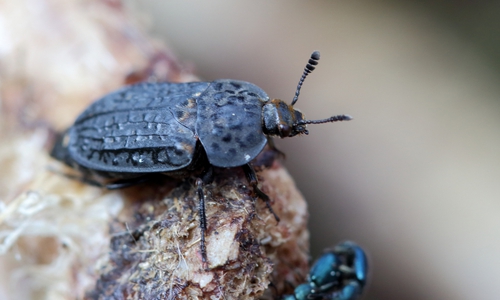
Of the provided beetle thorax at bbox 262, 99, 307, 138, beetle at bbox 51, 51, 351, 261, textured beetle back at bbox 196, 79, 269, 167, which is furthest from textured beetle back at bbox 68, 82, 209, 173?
beetle thorax at bbox 262, 99, 307, 138

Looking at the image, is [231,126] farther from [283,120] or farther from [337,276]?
[337,276]

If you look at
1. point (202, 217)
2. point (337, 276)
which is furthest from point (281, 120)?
point (337, 276)

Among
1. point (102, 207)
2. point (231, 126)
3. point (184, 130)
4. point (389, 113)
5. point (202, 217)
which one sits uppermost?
→ point (231, 126)

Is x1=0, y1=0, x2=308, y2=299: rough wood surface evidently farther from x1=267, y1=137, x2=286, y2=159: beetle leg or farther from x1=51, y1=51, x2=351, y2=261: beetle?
x1=51, y1=51, x2=351, y2=261: beetle

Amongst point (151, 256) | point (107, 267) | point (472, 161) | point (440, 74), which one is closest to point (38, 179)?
point (107, 267)

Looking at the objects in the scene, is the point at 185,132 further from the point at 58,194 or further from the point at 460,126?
the point at 460,126

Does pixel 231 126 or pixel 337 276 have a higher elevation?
pixel 231 126
